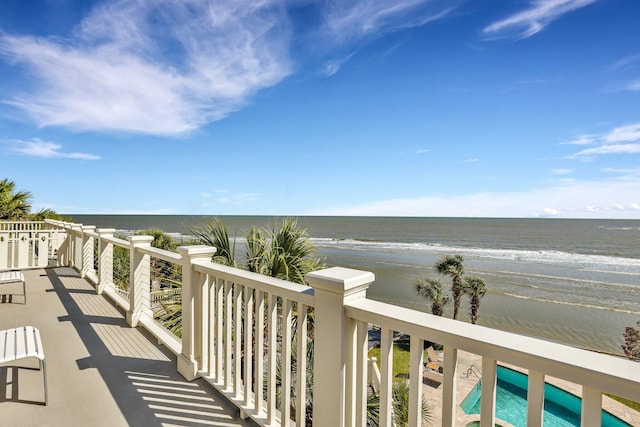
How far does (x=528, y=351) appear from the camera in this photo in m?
0.89

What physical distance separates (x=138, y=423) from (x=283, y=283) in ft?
4.60

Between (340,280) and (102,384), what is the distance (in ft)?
7.89

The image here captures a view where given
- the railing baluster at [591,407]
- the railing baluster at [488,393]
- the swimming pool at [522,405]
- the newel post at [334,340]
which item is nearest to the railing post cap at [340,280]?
the newel post at [334,340]

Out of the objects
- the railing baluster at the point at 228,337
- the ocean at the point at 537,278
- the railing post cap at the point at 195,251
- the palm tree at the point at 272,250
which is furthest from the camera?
the ocean at the point at 537,278

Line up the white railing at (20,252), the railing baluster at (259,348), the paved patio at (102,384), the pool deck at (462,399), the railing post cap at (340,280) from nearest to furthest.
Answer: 1. the railing post cap at (340,280)
2. the railing baluster at (259,348)
3. the paved patio at (102,384)
4. the white railing at (20,252)
5. the pool deck at (462,399)

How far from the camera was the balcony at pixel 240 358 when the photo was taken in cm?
94

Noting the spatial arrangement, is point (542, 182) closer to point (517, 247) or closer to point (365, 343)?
point (517, 247)

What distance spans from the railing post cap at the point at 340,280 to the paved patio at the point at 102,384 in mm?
1332

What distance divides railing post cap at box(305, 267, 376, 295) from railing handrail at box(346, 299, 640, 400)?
4.9 inches

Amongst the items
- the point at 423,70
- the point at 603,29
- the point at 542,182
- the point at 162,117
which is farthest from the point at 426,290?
the point at 542,182

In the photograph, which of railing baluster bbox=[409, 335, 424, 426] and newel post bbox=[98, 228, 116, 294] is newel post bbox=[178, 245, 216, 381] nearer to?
railing baluster bbox=[409, 335, 424, 426]

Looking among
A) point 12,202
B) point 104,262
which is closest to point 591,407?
point 104,262

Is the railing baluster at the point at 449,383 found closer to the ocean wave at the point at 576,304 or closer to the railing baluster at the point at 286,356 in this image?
the railing baluster at the point at 286,356

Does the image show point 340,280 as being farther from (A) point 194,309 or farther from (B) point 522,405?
(B) point 522,405
